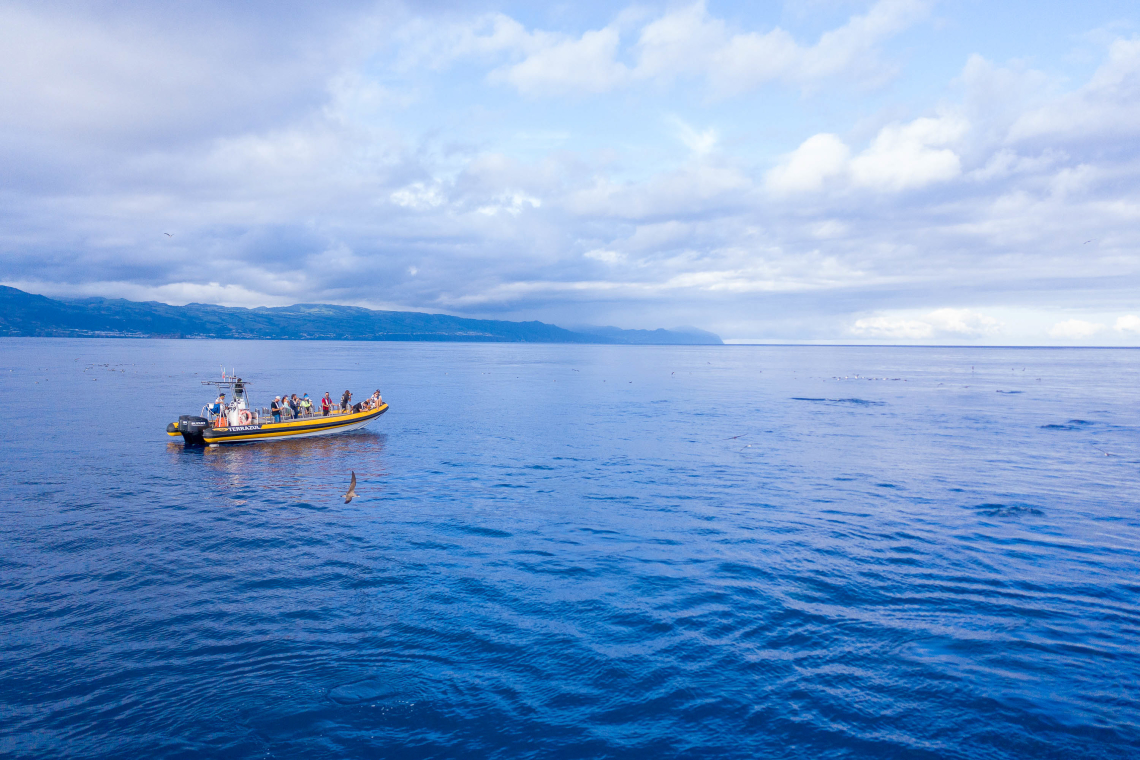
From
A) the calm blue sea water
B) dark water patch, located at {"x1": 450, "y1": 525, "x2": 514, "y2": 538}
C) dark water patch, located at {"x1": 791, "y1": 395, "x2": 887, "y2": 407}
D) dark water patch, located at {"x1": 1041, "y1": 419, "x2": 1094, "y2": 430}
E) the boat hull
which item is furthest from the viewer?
dark water patch, located at {"x1": 791, "y1": 395, "x2": 887, "y2": 407}

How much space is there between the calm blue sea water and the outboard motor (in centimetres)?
270

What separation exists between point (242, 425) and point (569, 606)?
34886 millimetres

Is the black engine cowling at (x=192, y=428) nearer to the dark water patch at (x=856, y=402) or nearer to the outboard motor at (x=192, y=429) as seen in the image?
the outboard motor at (x=192, y=429)

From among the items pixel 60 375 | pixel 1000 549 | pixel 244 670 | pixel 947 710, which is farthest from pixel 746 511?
pixel 60 375

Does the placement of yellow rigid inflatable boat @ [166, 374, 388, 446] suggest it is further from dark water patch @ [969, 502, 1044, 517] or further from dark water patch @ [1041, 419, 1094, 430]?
dark water patch @ [1041, 419, 1094, 430]

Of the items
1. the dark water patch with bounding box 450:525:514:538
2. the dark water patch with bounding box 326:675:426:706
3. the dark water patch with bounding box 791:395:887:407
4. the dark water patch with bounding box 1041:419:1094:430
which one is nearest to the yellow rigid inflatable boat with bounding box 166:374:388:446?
the dark water patch with bounding box 450:525:514:538

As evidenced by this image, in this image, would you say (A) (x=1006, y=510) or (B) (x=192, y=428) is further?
(B) (x=192, y=428)

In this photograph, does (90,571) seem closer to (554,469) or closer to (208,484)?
(208,484)

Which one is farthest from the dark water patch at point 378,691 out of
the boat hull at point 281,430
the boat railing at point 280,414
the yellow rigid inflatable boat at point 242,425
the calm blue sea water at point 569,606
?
the boat railing at point 280,414

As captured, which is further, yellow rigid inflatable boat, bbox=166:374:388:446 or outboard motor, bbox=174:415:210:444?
yellow rigid inflatable boat, bbox=166:374:388:446

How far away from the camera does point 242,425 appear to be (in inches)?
1692

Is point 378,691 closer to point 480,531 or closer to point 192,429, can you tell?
point 480,531

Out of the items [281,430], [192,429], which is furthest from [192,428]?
[281,430]

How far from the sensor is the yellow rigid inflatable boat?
41.4 meters
